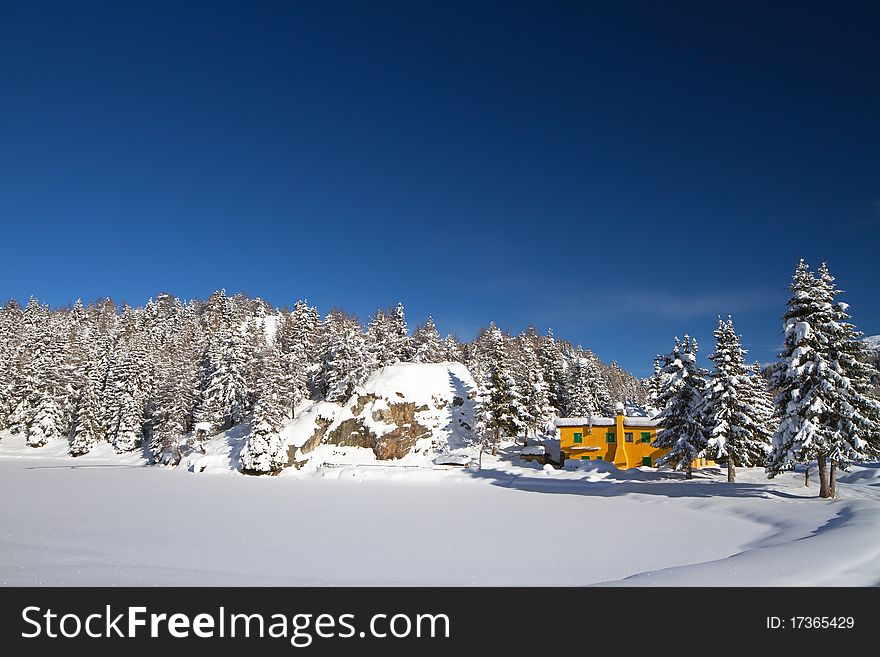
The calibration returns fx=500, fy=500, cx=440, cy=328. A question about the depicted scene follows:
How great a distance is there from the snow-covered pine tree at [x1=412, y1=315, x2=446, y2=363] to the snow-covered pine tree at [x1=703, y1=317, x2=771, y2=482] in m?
56.2

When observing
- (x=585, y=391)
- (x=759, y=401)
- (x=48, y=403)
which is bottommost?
(x=48, y=403)

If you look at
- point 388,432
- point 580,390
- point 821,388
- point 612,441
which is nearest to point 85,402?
point 388,432

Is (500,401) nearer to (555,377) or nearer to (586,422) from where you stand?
(586,422)

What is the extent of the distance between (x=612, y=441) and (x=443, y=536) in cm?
4210

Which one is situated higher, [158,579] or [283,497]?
[158,579]

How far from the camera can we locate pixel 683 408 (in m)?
38.6

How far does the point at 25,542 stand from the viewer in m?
15.1

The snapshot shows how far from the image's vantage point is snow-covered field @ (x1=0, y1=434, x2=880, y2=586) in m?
10.9

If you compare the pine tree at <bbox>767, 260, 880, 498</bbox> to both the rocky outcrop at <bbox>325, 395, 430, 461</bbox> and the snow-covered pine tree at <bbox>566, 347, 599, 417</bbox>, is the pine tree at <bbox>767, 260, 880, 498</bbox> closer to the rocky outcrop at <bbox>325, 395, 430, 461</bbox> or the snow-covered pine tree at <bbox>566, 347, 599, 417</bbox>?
the rocky outcrop at <bbox>325, 395, 430, 461</bbox>

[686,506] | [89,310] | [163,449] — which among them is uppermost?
[89,310]
